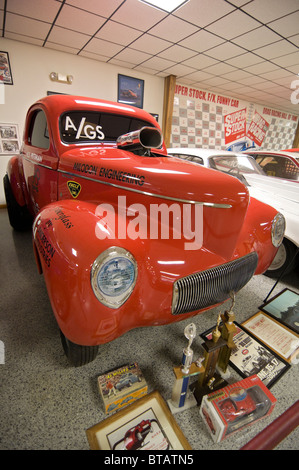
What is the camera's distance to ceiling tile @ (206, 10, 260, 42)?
2.54 m

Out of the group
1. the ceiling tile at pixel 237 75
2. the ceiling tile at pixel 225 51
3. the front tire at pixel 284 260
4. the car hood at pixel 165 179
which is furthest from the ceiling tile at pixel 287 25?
the car hood at pixel 165 179

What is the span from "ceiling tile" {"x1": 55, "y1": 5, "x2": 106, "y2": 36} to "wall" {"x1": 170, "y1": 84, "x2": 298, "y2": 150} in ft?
8.23

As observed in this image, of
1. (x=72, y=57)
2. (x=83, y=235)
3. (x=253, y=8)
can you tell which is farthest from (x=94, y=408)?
(x=72, y=57)

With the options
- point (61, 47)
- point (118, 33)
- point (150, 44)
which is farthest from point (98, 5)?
point (61, 47)

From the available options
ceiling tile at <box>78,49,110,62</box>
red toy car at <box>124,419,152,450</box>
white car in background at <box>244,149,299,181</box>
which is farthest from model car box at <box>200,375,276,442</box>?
ceiling tile at <box>78,49,110,62</box>

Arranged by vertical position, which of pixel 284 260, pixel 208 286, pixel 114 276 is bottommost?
pixel 284 260

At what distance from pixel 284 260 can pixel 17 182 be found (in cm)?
276

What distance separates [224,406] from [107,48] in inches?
175

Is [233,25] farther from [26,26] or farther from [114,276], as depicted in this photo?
[114,276]

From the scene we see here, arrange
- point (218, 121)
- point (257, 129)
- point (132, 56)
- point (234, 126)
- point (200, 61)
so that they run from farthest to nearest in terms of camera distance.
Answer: point (257, 129) → point (234, 126) → point (218, 121) → point (200, 61) → point (132, 56)

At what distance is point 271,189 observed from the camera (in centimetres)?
250

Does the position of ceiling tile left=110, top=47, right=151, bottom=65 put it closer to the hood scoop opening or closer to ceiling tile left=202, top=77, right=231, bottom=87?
ceiling tile left=202, top=77, right=231, bottom=87

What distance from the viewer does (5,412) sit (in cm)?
92

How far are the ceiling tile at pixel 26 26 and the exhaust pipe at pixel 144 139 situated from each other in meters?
2.70
